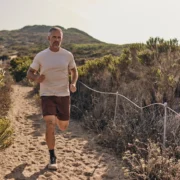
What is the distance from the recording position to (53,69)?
439cm

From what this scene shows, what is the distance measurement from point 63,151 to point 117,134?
3.31 feet

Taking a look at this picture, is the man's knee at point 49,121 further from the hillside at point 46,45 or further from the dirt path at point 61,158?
the hillside at point 46,45

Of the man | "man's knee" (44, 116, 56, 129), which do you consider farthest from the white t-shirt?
"man's knee" (44, 116, 56, 129)

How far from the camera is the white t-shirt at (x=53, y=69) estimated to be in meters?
4.36

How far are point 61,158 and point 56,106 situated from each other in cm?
100

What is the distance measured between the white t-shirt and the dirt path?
3.68ft

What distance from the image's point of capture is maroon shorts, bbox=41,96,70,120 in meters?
4.41

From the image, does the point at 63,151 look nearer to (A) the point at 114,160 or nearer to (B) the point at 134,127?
(A) the point at 114,160

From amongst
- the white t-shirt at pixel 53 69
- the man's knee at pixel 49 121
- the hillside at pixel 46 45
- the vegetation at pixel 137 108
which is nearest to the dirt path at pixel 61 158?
the vegetation at pixel 137 108

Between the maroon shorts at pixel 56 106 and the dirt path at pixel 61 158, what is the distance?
2.58 feet

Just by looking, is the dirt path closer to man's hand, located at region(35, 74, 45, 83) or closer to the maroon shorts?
the maroon shorts

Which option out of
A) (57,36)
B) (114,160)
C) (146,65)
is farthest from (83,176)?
(146,65)

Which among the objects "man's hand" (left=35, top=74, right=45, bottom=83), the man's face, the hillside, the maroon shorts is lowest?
the maroon shorts

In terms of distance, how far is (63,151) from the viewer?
17.7 feet
